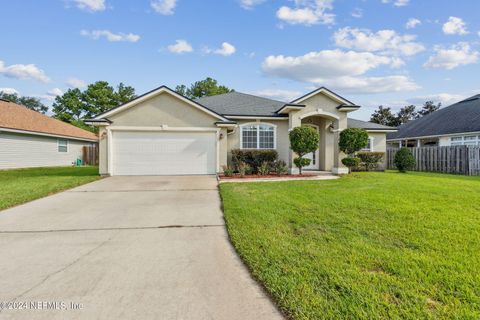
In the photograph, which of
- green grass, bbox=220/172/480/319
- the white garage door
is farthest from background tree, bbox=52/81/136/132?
green grass, bbox=220/172/480/319

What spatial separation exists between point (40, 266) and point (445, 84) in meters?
22.6

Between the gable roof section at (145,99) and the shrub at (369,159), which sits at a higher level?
the gable roof section at (145,99)

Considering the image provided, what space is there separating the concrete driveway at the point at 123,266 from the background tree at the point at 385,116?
1623 inches

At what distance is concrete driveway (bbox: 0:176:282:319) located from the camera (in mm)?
2451

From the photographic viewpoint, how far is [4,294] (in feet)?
8.80

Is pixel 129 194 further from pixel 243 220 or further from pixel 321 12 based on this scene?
pixel 321 12

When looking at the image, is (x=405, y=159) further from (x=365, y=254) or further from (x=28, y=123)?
(x=28, y=123)

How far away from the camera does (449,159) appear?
15680 millimetres

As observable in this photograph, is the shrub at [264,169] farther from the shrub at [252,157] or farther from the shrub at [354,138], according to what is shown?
the shrub at [354,138]

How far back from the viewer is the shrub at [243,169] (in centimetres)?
1228

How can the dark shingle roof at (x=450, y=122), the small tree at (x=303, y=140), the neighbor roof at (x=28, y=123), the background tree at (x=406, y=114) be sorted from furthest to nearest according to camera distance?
the background tree at (x=406, y=114)
the dark shingle roof at (x=450, y=122)
the neighbor roof at (x=28, y=123)
the small tree at (x=303, y=140)

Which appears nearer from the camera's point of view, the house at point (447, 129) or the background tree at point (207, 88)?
the house at point (447, 129)

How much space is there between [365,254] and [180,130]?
36.5 feet

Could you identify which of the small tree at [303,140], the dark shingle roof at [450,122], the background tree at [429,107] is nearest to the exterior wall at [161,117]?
the small tree at [303,140]
